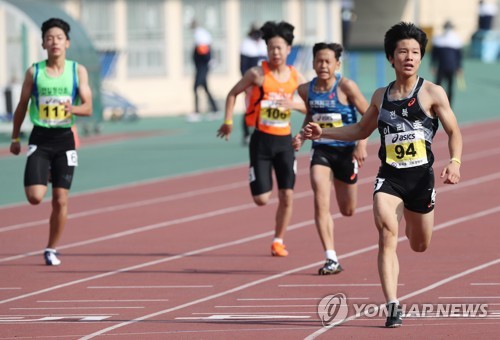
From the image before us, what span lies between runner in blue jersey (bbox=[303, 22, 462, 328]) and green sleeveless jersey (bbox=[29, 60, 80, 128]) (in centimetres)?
362

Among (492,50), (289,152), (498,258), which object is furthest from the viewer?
(492,50)

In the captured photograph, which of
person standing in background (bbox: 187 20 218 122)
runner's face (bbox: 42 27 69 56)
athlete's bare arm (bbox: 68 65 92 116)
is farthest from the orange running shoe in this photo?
person standing in background (bbox: 187 20 218 122)

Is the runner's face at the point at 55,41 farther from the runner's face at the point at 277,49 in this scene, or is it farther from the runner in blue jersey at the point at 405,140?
the runner in blue jersey at the point at 405,140

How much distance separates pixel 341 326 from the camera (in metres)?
8.63

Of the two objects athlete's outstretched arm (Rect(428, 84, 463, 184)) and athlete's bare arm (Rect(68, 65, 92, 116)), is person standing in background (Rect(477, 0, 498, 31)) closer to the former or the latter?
athlete's bare arm (Rect(68, 65, 92, 116))

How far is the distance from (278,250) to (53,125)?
227 centimetres

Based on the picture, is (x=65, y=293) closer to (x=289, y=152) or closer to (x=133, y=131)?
(x=289, y=152)

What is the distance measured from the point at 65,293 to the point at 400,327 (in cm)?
311

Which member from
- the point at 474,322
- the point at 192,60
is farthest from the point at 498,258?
the point at 192,60

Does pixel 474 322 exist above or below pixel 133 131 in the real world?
above

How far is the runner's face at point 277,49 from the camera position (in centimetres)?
1226

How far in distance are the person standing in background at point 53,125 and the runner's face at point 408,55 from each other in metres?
4.00

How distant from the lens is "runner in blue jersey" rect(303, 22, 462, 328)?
8.64m

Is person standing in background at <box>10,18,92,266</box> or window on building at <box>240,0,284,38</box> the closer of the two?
person standing in background at <box>10,18,92,266</box>
